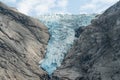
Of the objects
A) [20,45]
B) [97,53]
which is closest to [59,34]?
[20,45]

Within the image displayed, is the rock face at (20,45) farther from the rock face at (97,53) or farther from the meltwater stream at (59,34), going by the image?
the rock face at (97,53)

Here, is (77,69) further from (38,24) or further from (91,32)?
(38,24)

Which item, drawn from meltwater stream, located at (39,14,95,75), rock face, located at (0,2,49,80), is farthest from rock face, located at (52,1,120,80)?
rock face, located at (0,2,49,80)

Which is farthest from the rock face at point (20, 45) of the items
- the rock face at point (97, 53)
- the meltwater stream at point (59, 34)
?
the rock face at point (97, 53)

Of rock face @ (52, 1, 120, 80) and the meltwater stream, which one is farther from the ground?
the meltwater stream

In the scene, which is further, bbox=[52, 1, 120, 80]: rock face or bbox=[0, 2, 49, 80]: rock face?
bbox=[0, 2, 49, 80]: rock face

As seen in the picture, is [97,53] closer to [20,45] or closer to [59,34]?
[20,45]

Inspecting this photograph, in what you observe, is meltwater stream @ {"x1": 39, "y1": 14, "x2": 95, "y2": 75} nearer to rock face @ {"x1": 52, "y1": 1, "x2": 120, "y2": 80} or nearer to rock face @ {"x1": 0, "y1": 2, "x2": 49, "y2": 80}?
rock face @ {"x1": 0, "y1": 2, "x2": 49, "y2": 80}
